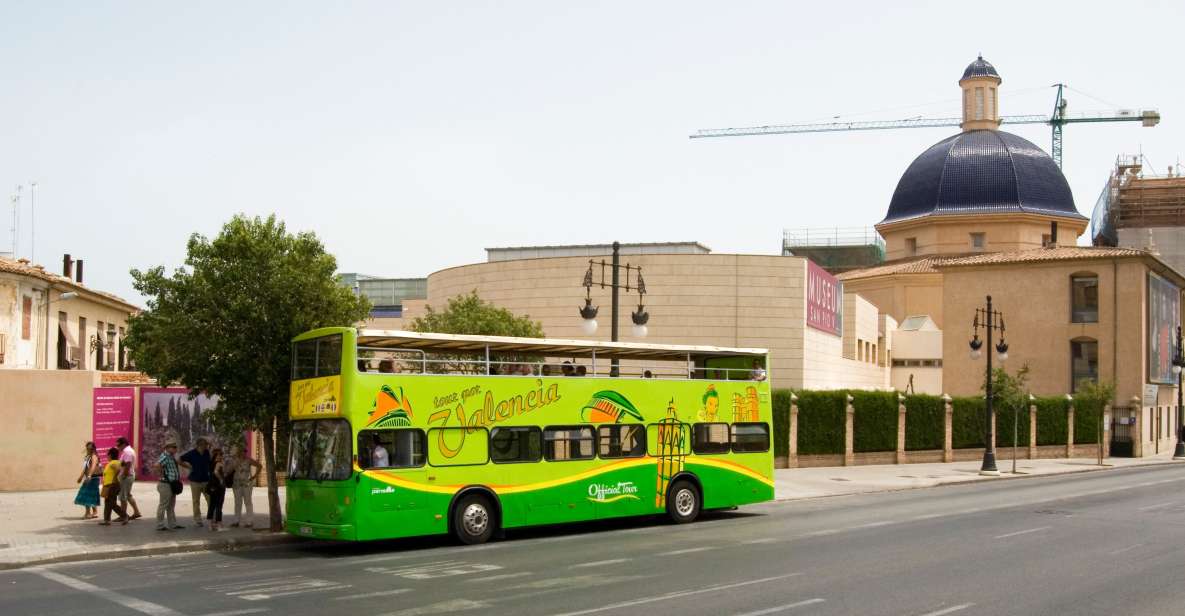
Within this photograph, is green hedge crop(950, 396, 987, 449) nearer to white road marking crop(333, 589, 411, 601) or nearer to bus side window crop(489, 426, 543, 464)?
bus side window crop(489, 426, 543, 464)

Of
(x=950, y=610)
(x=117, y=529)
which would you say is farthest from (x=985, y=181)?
(x=950, y=610)

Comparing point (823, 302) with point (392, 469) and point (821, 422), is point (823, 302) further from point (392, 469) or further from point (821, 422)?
point (392, 469)

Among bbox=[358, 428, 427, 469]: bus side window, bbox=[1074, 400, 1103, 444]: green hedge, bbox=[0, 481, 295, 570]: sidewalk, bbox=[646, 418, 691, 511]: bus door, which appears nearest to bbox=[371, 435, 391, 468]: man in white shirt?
bbox=[358, 428, 427, 469]: bus side window

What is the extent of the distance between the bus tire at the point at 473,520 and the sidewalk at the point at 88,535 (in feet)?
11.2

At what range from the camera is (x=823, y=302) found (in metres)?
52.9

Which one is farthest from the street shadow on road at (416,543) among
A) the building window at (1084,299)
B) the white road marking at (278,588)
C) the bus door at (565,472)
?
the building window at (1084,299)

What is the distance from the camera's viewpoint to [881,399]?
4481 cm

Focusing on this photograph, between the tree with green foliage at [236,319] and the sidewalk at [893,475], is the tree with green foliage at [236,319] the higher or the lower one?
the higher one

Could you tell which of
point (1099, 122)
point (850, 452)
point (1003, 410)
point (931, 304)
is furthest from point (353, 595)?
point (1099, 122)

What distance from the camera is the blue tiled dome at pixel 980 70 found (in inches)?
3410

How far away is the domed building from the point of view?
61125mm

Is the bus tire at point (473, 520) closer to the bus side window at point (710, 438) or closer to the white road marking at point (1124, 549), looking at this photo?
the bus side window at point (710, 438)

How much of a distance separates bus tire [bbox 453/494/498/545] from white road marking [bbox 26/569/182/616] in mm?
5998

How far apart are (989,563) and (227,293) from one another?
44.1 ft
